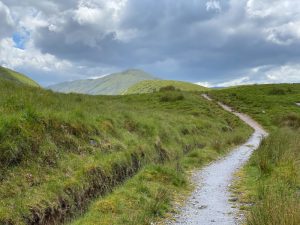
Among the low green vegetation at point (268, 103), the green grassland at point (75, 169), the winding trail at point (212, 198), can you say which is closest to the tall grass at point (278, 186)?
the winding trail at point (212, 198)

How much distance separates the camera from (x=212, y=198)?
42.1 feet

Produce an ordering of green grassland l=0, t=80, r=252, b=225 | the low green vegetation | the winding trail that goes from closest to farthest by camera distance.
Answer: green grassland l=0, t=80, r=252, b=225
the winding trail
the low green vegetation

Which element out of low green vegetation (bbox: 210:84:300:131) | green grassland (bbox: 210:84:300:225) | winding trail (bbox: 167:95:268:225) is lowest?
winding trail (bbox: 167:95:268:225)

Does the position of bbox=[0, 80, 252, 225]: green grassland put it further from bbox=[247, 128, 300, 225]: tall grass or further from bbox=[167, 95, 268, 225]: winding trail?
bbox=[247, 128, 300, 225]: tall grass

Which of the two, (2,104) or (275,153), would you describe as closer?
(2,104)

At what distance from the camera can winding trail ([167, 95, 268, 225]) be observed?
1034 centimetres

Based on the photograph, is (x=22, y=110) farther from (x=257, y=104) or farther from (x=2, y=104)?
(x=257, y=104)

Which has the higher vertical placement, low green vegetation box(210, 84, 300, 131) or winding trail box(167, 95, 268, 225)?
low green vegetation box(210, 84, 300, 131)

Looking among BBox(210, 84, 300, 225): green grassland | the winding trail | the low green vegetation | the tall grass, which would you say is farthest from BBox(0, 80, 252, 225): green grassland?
the low green vegetation

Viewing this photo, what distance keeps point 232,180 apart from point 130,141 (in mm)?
5439

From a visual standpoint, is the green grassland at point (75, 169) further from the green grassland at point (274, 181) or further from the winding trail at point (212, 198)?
the green grassland at point (274, 181)

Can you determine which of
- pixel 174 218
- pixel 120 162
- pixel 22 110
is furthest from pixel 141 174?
pixel 22 110

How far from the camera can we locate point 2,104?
14.3 metres

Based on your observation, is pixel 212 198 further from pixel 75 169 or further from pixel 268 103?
pixel 268 103
